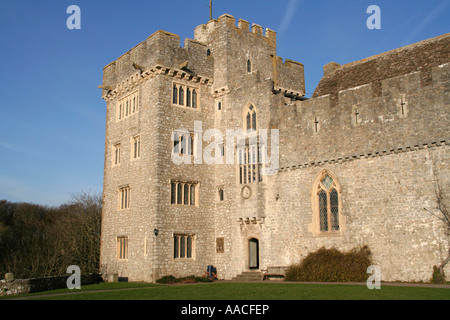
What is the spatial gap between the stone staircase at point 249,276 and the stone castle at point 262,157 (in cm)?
46

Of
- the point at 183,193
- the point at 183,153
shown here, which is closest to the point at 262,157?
the point at 183,153

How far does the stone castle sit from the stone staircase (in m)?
0.46

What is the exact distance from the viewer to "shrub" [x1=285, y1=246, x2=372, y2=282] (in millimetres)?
17406

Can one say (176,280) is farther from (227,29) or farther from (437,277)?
(227,29)

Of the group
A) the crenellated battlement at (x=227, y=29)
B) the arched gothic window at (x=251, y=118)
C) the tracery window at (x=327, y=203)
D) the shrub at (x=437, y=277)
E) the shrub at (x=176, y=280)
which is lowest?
the shrub at (x=176, y=280)

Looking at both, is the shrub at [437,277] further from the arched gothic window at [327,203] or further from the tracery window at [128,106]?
the tracery window at [128,106]

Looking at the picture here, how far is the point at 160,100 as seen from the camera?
23.3 meters

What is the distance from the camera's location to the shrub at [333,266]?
17.4 metres

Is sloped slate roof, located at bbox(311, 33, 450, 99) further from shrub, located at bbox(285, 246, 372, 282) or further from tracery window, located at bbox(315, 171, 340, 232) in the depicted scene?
shrub, located at bbox(285, 246, 372, 282)

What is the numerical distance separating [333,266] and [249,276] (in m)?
4.82

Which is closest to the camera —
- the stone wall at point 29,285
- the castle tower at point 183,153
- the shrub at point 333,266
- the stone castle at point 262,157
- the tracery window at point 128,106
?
the stone castle at point 262,157

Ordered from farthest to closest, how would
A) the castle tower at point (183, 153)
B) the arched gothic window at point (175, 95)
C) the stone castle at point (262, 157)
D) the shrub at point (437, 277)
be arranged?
the arched gothic window at point (175, 95)
the castle tower at point (183, 153)
the stone castle at point (262, 157)
the shrub at point (437, 277)

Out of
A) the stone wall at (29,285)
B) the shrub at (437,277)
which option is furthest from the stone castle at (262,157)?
the stone wall at (29,285)

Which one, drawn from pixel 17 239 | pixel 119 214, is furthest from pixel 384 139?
pixel 17 239
